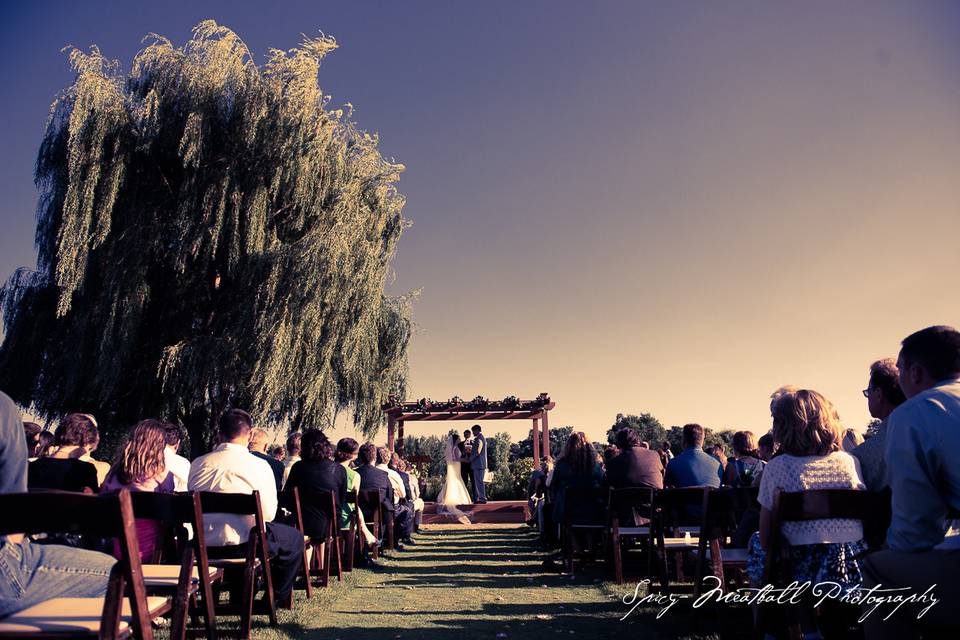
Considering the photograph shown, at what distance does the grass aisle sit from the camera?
4.75 m

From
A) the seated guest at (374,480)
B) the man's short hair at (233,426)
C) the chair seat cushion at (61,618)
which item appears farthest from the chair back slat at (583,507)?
the chair seat cushion at (61,618)

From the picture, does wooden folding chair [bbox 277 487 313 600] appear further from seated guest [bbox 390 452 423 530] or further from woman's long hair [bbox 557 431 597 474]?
seated guest [bbox 390 452 423 530]

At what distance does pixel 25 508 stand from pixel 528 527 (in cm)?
1465

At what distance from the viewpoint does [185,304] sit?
1317cm

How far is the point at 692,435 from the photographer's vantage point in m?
7.39

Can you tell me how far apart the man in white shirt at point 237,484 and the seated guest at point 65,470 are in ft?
2.23

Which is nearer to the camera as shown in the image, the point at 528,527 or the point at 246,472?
the point at 246,472

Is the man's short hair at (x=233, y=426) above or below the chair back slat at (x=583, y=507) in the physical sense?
above

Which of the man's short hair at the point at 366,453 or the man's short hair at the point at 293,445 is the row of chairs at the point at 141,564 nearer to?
the man's short hair at the point at 293,445

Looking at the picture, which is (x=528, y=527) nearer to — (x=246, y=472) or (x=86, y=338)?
(x=86, y=338)

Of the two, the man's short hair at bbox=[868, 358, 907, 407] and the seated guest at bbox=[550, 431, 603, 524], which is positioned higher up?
the man's short hair at bbox=[868, 358, 907, 407]

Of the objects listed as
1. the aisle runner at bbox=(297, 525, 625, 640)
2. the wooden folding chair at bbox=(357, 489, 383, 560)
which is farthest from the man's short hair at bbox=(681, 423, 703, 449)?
the wooden folding chair at bbox=(357, 489, 383, 560)

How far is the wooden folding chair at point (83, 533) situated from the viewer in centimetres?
218

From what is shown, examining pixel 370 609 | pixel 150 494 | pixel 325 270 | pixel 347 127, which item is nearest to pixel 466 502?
pixel 325 270
